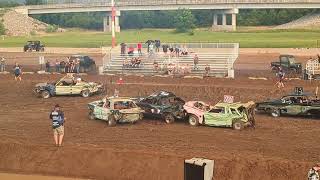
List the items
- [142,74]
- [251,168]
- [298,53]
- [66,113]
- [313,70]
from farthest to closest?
[298,53] < [142,74] < [313,70] < [66,113] < [251,168]

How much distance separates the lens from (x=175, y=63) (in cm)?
4731

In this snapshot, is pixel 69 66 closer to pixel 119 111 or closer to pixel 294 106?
pixel 119 111

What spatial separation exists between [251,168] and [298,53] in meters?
48.2

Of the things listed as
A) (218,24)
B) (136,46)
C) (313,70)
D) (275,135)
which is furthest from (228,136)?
(218,24)

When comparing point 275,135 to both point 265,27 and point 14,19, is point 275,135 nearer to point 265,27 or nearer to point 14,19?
point 265,27

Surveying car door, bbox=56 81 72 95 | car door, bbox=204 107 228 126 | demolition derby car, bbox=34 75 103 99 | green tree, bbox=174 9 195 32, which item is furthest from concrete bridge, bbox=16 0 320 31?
car door, bbox=204 107 228 126

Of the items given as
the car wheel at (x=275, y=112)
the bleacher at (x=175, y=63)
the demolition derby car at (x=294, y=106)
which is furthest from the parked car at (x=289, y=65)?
the car wheel at (x=275, y=112)

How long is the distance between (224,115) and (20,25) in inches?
4414

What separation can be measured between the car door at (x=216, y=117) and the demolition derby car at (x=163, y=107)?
1.55 m

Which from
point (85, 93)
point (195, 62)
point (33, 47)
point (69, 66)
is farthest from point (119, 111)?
point (33, 47)

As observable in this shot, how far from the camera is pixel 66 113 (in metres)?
31.4

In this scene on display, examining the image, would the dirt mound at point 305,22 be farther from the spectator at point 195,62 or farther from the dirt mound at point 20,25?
the spectator at point 195,62

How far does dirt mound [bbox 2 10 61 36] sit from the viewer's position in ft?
419

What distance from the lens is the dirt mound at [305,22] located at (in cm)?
12084
